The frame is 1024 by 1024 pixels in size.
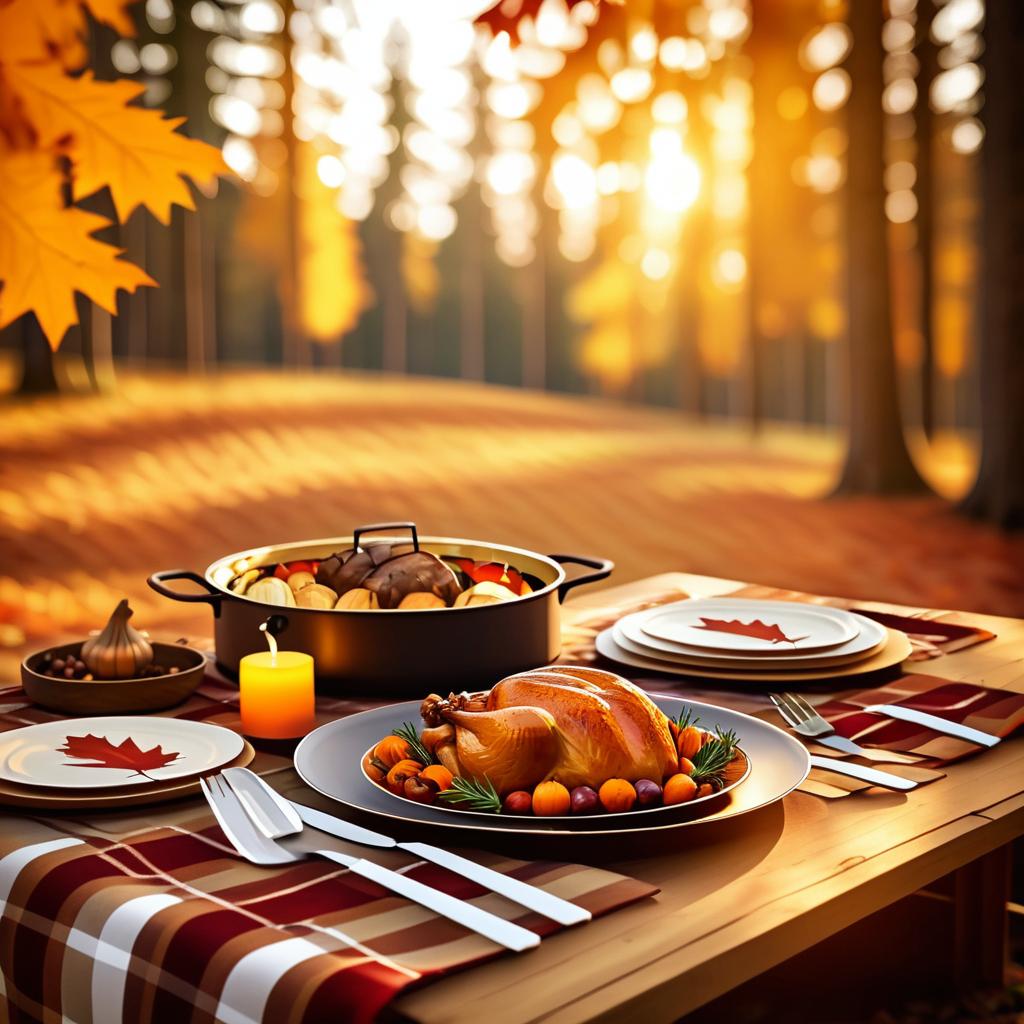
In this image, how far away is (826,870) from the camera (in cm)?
118

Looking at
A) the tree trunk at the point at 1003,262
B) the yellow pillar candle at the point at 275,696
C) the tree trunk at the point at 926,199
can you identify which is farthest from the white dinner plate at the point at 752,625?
the tree trunk at the point at 926,199

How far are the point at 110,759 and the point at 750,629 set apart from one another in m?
1.07

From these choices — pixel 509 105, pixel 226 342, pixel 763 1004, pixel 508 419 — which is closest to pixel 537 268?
pixel 509 105

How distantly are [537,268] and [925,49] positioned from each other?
33.8 ft

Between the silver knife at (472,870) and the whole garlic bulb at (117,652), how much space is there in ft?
1.78

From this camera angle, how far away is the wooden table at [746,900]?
3.07 ft

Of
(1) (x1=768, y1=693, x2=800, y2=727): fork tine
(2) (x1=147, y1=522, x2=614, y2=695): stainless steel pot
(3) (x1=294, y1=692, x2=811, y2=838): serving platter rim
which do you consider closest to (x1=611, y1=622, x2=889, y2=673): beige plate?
(1) (x1=768, y1=693, x2=800, y2=727): fork tine

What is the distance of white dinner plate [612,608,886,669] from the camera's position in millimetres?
1878

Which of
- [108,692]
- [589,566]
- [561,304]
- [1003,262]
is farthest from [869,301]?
[561,304]

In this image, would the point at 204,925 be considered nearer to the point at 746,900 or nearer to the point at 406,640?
the point at 746,900

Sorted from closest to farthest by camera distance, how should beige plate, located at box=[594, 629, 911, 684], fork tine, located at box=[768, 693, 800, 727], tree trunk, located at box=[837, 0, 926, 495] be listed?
fork tine, located at box=[768, 693, 800, 727]
beige plate, located at box=[594, 629, 911, 684]
tree trunk, located at box=[837, 0, 926, 495]

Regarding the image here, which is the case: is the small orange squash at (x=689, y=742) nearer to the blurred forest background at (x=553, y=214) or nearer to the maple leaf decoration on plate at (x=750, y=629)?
the maple leaf decoration on plate at (x=750, y=629)

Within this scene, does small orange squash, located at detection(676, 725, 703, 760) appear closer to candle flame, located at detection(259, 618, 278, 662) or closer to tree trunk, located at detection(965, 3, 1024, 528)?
candle flame, located at detection(259, 618, 278, 662)

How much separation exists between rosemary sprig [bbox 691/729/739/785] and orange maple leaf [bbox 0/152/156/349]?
5.18ft
